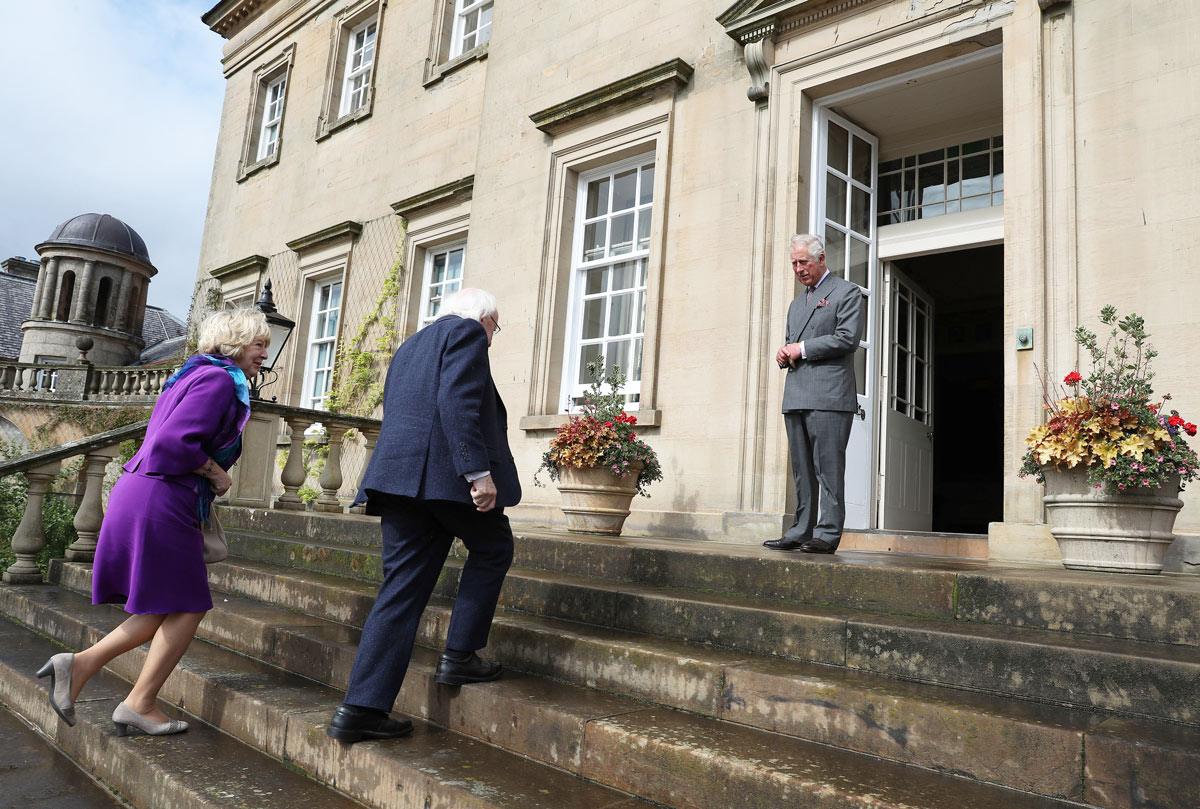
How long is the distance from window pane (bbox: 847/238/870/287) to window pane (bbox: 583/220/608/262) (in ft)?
7.98

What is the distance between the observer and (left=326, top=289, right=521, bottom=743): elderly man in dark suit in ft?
8.89

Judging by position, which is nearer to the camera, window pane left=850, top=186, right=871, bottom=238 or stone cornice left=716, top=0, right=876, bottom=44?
stone cornice left=716, top=0, right=876, bottom=44

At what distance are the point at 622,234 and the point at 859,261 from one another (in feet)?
7.48

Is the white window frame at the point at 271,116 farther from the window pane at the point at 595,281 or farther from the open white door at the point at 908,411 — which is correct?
the open white door at the point at 908,411

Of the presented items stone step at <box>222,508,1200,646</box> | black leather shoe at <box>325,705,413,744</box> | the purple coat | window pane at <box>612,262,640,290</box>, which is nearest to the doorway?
window pane at <box>612,262,640,290</box>

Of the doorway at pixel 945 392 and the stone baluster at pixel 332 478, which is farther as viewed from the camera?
the stone baluster at pixel 332 478

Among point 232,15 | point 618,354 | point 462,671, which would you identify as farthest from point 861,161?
point 232,15

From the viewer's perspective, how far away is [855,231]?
6969 millimetres

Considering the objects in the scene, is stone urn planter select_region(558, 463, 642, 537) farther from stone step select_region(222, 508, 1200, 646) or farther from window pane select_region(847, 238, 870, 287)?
window pane select_region(847, 238, 870, 287)

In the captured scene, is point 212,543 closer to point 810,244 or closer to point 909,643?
point 909,643

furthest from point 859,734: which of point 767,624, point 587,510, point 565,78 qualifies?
point 565,78

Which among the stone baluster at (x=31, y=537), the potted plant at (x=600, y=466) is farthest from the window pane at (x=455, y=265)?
the stone baluster at (x=31, y=537)

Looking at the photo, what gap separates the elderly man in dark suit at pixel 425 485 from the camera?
8.89 ft

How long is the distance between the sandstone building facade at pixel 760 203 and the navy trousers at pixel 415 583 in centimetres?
342
